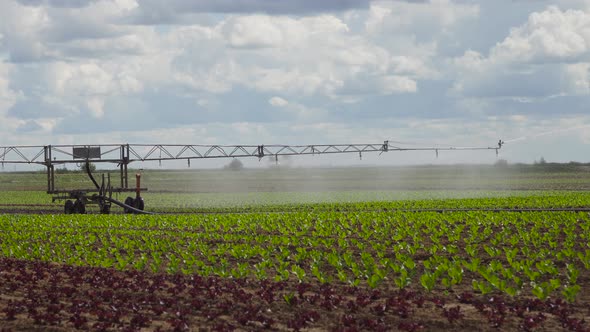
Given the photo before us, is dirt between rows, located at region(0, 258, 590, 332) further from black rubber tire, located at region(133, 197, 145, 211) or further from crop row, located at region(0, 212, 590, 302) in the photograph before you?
black rubber tire, located at region(133, 197, 145, 211)

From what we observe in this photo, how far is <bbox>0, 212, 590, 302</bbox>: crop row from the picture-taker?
16422mm

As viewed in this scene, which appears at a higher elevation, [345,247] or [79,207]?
[79,207]

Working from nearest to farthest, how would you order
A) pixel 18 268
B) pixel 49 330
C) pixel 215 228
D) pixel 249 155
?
1. pixel 49 330
2. pixel 18 268
3. pixel 215 228
4. pixel 249 155

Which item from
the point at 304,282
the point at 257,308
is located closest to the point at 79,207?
the point at 304,282

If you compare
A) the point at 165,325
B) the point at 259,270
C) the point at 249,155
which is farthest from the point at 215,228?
the point at 249,155

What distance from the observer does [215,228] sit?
29.9m

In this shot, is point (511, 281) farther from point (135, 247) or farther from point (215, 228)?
point (215, 228)

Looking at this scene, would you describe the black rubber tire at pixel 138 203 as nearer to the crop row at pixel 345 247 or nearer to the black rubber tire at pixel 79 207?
the black rubber tire at pixel 79 207

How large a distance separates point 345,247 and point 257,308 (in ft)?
29.1

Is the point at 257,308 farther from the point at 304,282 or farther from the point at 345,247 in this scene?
the point at 345,247

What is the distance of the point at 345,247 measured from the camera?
2225 centimetres

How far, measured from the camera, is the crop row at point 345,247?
16.4 meters

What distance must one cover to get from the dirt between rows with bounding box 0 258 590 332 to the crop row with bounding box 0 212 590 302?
30.9 inches

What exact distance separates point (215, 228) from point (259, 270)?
41.5 feet
